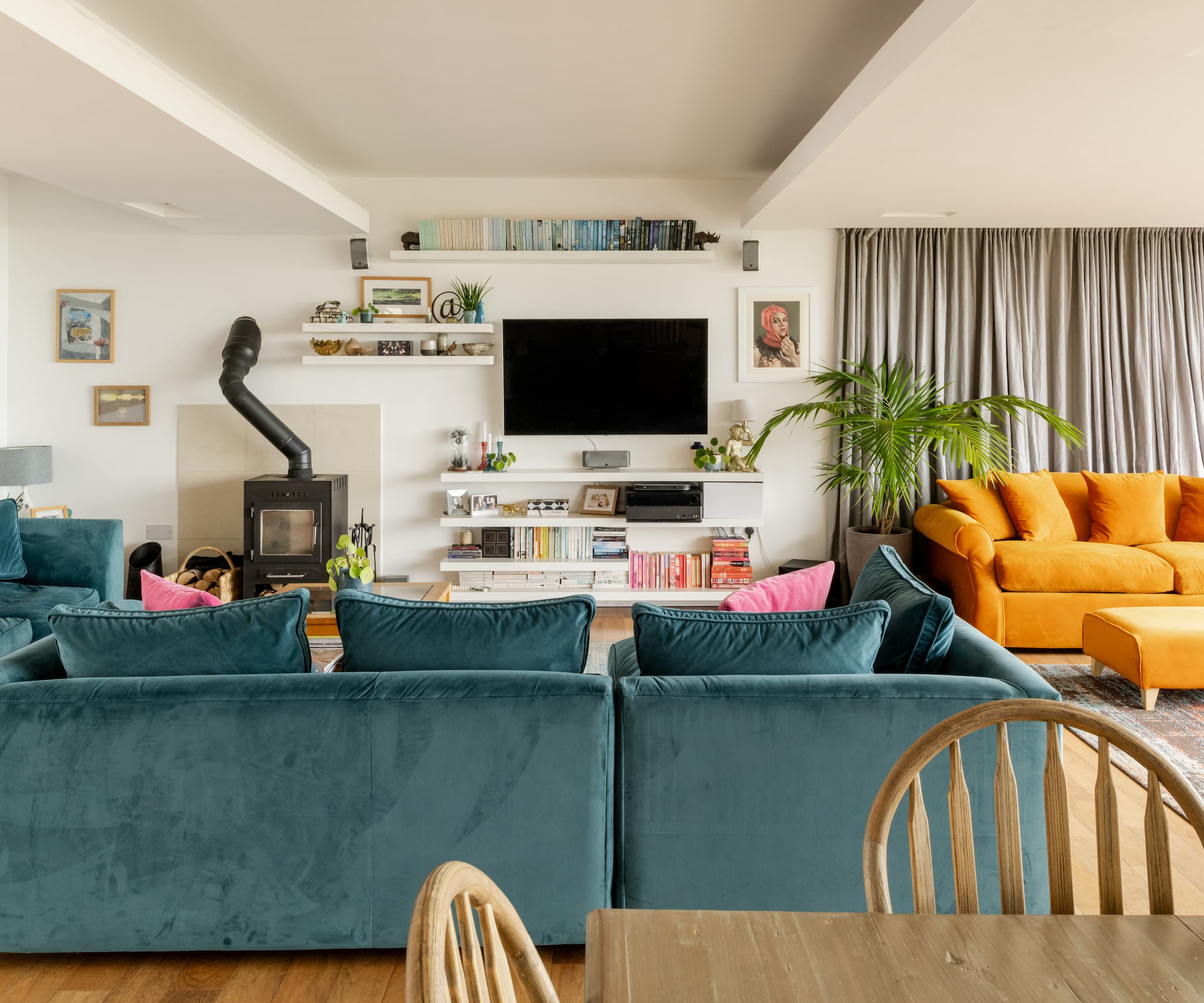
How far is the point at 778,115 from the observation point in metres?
4.21

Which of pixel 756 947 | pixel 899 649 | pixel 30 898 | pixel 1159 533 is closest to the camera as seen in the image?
pixel 756 947

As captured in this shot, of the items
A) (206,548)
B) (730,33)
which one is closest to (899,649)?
(730,33)

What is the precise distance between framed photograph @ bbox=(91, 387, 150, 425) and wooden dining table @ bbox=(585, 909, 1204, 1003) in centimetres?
534

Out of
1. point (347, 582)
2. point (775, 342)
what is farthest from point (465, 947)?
point (775, 342)

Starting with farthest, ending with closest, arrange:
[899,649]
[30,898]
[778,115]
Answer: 1. [778,115]
2. [899,649]
3. [30,898]

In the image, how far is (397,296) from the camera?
5.38 meters

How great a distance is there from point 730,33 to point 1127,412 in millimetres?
3610

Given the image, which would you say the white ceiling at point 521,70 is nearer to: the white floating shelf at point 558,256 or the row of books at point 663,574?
the white floating shelf at point 558,256

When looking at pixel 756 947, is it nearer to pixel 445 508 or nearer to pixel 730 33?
pixel 730 33

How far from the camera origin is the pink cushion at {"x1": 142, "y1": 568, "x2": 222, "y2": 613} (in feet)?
7.52

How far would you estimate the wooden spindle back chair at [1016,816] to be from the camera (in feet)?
3.33

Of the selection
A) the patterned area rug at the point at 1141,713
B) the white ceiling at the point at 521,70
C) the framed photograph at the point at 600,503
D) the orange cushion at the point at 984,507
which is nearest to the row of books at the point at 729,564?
the framed photograph at the point at 600,503

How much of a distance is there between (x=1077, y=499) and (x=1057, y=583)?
955 millimetres

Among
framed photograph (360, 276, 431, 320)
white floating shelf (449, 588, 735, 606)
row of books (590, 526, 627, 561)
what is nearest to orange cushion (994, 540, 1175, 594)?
white floating shelf (449, 588, 735, 606)
